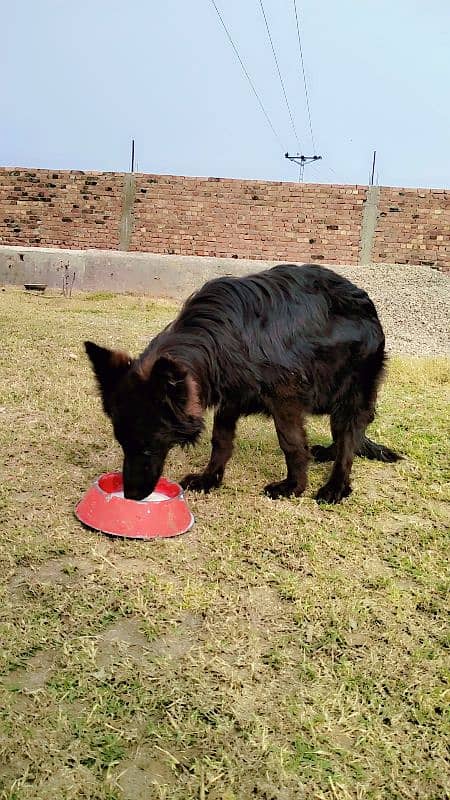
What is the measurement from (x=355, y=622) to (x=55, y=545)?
1.46 m

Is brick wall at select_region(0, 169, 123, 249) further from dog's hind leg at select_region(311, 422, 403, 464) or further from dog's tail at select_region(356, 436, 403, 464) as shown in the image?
dog's tail at select_region(356, 436, 403, 464)

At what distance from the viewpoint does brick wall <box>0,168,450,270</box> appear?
569 inches

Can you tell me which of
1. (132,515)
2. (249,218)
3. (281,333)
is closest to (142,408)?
(132,515)

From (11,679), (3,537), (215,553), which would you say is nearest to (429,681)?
(215,553)

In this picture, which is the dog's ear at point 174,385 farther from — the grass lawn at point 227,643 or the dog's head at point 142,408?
the grass lawn at point 227,643

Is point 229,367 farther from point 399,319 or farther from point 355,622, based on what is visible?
point 399,319

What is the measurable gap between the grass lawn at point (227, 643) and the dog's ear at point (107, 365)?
76cm

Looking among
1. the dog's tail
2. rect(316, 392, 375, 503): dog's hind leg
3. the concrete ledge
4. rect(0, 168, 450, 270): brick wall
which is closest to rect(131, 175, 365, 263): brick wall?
rect(0, 168, 450, 270): brick wall

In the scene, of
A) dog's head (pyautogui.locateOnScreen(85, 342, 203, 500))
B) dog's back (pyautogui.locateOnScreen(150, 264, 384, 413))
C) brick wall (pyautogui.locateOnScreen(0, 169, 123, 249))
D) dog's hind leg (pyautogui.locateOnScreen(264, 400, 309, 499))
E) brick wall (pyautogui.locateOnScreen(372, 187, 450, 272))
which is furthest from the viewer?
brick wall (pyautogui.locateOnScreen(0, 169, 123, 249))

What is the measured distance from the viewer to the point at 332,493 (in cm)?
429

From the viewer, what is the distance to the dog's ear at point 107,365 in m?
3.48

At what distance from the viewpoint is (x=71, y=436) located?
5.00 m

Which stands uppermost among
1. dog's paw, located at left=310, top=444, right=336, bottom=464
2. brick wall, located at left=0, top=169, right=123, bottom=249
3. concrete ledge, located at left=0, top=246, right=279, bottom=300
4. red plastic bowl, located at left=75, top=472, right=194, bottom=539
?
brick wall, located at left=0, top=169, right=123, bottom=249

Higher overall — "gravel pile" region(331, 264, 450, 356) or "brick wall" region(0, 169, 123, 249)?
"brick wall" region(0, 169, 123, 249)
